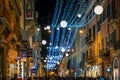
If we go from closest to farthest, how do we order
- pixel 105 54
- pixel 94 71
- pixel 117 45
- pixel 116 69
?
pixel 117 45 → pixel 116 69 → pixel 105 54 → pixel 94 71

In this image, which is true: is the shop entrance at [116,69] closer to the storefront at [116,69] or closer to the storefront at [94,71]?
the storefront at [116,69]

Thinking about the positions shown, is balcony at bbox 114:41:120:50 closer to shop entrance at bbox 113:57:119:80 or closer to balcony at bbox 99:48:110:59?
shop entrance at bbox 113:57:119:80

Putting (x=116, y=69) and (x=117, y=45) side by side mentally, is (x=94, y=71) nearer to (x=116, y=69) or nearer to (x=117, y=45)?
(x=116, y=69)

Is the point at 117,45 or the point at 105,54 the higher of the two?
the point at 117,45

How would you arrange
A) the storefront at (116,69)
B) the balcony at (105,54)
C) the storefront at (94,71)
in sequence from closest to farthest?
the storefront at (116,69) < the balcony at (105,54) < the storefront at (94,71)

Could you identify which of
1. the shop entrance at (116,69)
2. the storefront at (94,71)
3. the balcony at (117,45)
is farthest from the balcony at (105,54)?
the storefront at (94,71)

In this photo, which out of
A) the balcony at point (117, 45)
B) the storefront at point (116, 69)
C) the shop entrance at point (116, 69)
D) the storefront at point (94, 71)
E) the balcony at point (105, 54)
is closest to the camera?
the balcony at point (117, 45)

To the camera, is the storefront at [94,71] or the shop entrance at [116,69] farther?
the storefront at [94,71]

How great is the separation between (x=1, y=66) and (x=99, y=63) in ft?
104

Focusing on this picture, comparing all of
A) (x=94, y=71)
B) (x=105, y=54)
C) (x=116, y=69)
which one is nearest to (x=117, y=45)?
(x=116, y=69)

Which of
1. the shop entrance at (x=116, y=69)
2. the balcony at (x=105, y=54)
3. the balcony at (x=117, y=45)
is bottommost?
the shop entrance at (x=116, y=69)

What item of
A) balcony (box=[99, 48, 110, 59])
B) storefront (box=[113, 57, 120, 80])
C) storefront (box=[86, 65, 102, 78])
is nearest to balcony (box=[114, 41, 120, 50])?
storefront (box=[113, 57, 120, 80])

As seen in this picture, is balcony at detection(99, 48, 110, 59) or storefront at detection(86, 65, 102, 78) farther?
storefront at detection(86, 65, 102, 78)

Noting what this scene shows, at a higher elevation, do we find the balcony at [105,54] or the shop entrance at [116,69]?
the balcony at [105,54]
